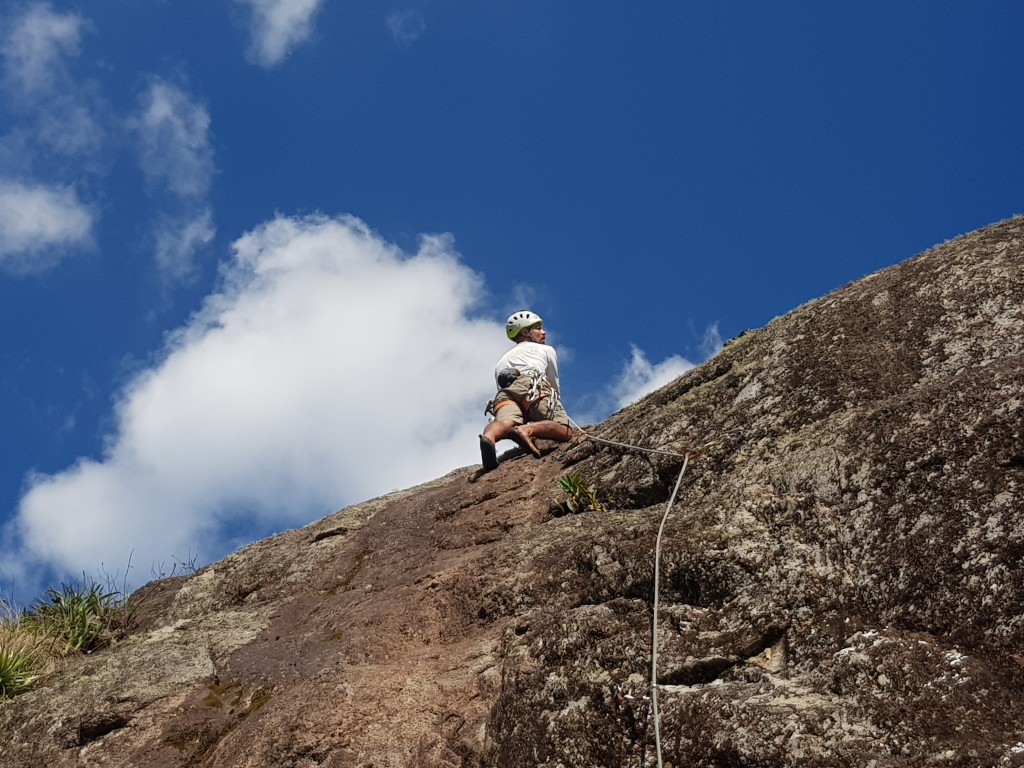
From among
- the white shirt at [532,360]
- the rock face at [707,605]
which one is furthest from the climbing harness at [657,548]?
the white shirt at [532,360]

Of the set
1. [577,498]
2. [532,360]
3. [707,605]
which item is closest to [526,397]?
[532,360]

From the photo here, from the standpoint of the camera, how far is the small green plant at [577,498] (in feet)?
35.0

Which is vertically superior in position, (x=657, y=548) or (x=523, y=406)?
(x=523, y=406)

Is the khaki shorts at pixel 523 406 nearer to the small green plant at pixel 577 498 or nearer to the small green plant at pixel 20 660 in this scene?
the small green plant at pixel 577 498

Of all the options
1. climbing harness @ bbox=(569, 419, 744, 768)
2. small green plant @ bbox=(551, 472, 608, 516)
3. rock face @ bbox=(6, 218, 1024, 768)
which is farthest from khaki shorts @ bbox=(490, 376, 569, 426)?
small green plant @ bbox=(551, 472, 608, 516)

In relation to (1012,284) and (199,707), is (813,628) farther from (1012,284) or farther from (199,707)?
(199,707)

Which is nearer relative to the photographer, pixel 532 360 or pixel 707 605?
pixel 707 605

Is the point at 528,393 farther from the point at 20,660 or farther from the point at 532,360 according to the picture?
the point at 20,660

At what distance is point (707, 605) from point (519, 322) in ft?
26.4

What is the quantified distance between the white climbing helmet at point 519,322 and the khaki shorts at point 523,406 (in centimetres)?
151

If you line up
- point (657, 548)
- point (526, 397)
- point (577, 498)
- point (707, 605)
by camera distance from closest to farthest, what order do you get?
point (707, 605), point (657, 548), point (577, 498), point (526, 397)

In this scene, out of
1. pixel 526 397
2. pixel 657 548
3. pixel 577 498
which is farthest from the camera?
pixel 526 397

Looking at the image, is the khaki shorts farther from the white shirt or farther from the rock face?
the rock face

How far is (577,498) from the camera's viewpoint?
10.9 meters
